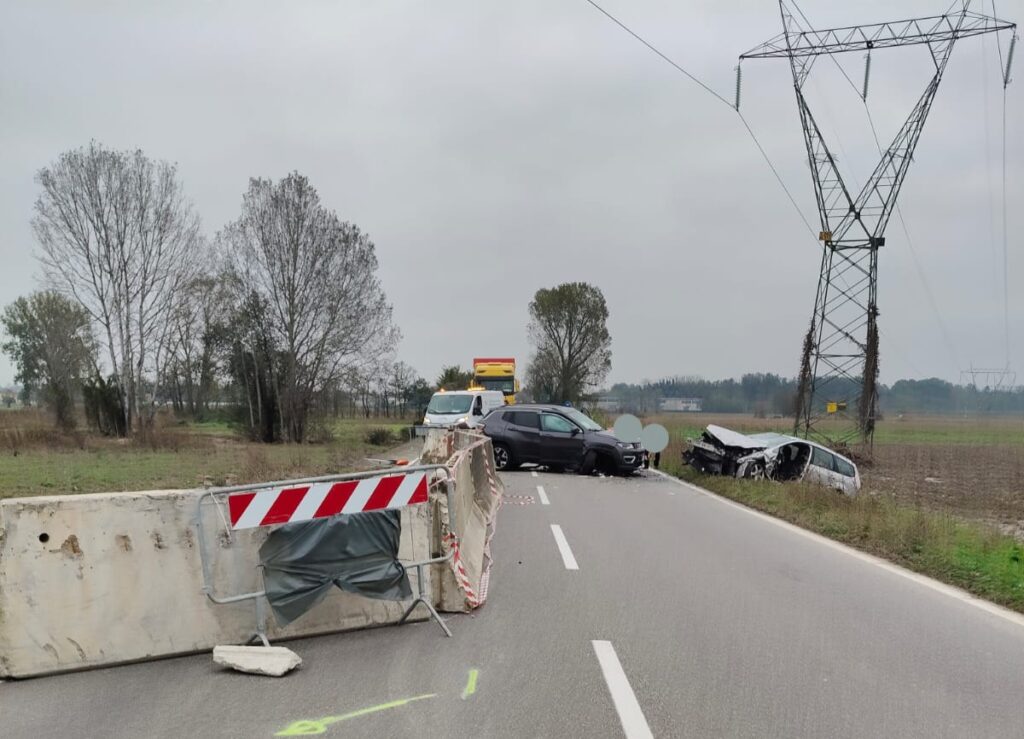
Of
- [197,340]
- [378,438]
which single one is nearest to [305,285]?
[378,438]

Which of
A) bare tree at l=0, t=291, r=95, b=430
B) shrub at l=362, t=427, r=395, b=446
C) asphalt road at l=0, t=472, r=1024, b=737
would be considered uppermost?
bare tree at l=0, t=291, r=95, b=430

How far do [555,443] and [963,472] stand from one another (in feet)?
52.1

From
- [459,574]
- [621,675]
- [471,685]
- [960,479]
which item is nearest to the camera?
[471,685]

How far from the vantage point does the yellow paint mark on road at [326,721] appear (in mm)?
4090

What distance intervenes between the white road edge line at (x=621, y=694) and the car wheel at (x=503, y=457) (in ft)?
51.4

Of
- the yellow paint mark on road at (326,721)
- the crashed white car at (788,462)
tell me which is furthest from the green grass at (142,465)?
the crashed white car at (788,462)

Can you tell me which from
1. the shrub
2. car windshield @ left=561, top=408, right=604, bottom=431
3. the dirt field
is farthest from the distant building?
car windshield @ left=561, top=408, right=604, bottom=431

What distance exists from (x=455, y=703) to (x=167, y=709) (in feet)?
5.50

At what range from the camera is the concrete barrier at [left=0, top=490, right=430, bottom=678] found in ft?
17.1

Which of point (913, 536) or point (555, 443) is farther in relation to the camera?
point (555, 443)

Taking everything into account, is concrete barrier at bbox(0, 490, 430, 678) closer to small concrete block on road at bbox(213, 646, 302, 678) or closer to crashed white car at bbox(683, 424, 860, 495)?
small concrete block on road at bbox(213, 646, 302, 678)

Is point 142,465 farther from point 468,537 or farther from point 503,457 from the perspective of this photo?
point 468,537

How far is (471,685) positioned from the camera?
4.81 meters

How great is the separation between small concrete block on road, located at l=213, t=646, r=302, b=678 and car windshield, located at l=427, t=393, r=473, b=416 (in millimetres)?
22516
